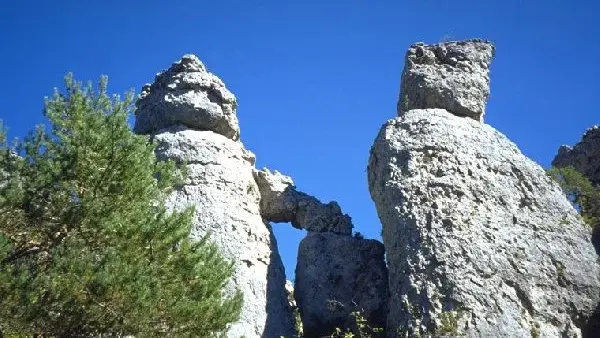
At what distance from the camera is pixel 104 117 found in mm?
13172

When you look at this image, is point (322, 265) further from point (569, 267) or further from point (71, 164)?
point (71, 164)

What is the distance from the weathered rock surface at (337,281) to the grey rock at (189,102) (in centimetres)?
645

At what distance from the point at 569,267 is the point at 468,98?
28.1 feet

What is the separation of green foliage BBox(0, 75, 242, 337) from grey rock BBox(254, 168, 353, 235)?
11.3 m

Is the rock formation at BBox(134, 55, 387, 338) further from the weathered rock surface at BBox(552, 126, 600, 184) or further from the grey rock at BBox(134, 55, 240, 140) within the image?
the weathered rock surface at BBox(552, 126, 600, 184)

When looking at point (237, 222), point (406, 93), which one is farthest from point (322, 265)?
point (406, 93)

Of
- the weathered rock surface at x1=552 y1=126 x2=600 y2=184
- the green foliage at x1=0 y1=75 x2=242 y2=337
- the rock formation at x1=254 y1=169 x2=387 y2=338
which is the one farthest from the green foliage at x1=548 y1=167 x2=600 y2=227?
the green foliage at x1=0 y1=75 x2=242 y2=337

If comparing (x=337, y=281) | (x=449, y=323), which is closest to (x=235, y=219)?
(x=337, y=281)

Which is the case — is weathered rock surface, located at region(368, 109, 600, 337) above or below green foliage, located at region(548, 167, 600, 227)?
below

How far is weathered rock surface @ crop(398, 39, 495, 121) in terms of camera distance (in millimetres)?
23922

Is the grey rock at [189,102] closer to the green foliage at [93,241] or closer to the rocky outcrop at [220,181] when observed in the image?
the rocky outcrop at [220,181]

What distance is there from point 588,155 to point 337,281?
15.4 metres

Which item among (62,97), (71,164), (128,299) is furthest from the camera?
(62,97)

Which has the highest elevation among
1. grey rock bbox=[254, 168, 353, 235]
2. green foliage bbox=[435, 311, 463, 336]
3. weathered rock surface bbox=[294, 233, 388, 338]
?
grey rock bbox=[254, 168, 353, 235]
